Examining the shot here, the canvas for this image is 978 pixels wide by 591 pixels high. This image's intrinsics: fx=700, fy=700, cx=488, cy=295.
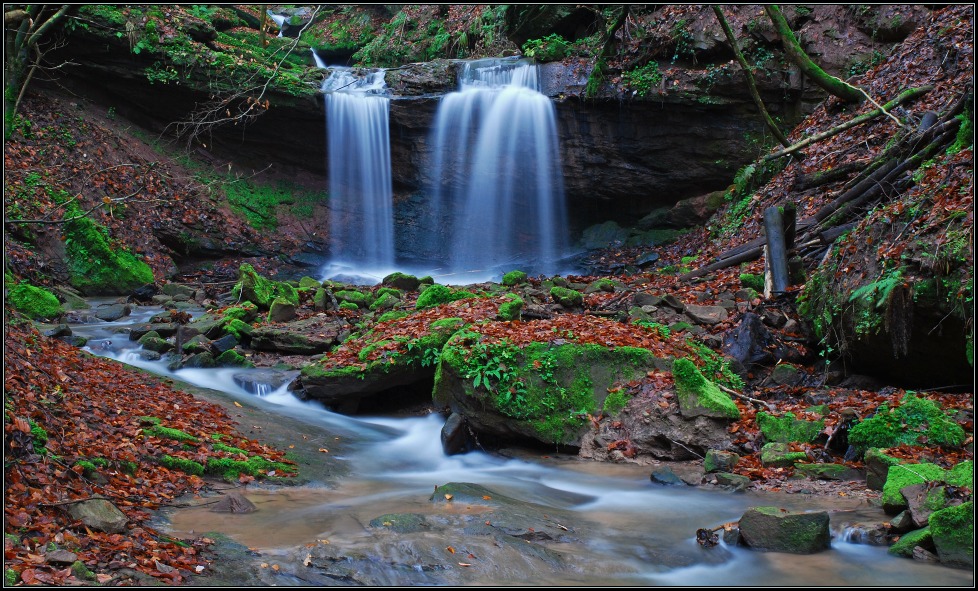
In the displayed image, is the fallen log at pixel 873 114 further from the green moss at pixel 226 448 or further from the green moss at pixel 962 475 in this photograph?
the green moss at pixel 226 448

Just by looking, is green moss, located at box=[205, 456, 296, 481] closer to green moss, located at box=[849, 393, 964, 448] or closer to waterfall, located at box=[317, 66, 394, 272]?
green moss, located at box=[849, 393, 964, 448]

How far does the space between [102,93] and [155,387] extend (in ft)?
44.5

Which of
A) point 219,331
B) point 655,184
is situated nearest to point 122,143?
point 219,331

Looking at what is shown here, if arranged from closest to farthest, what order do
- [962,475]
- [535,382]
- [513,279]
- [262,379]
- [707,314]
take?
[962,475] → [535,382] → [707,314] → [262,379] → [513,279]

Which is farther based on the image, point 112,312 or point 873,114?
point 112,312

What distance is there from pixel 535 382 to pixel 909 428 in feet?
11.4

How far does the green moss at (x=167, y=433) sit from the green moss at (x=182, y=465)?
1.33 feet

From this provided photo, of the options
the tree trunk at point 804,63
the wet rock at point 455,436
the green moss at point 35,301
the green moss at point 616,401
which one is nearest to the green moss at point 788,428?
the green moss at point 616,401

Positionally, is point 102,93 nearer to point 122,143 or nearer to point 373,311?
point 122,143

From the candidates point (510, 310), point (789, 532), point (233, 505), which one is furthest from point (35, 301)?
point (789, 532)

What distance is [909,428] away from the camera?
19.7ft

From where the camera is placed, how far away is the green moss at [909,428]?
5.81 m

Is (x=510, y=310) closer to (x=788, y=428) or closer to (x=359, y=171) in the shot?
(x=788, y=428)

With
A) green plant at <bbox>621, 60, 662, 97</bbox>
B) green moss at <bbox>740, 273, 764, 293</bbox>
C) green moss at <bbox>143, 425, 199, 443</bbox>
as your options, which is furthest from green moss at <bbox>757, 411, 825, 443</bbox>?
green plant at <bbox>621, 60, 662, 97</bbox>
